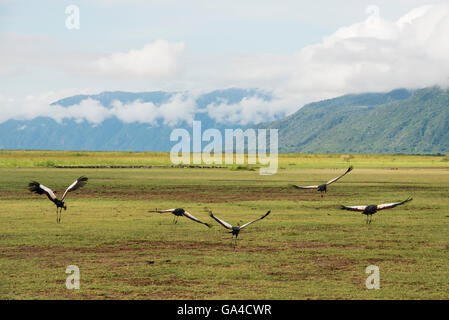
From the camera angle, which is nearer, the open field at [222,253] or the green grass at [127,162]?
the open field at [222,253]

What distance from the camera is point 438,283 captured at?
14273 mm

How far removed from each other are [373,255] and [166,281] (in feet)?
22.4

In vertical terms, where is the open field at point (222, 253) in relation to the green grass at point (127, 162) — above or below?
above

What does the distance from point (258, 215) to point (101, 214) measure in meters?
7.47

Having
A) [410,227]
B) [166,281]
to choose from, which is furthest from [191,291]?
[410,227]

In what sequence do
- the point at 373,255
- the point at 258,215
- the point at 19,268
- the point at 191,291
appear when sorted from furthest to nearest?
the point at 258,215 < the point at 373,255 < the point at 19,268 < the point at 191,291

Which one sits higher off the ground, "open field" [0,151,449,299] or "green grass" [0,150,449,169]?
"open field" [0,151,449,299]

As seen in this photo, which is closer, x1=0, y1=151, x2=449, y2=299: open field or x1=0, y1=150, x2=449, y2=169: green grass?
x1=0, y1=151, x2=449, y2=299: open field

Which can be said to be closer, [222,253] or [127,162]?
[222,253]

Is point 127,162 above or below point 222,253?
below
